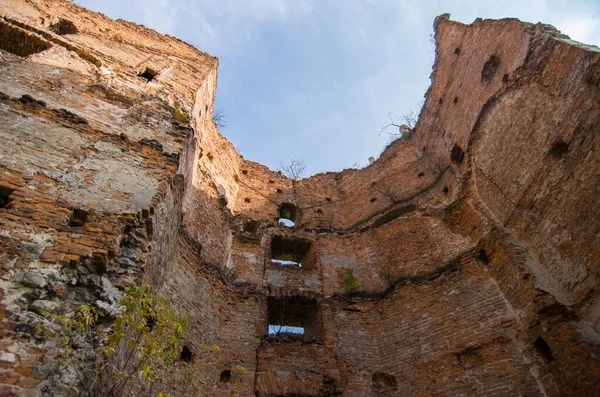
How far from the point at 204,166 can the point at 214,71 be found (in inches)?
131

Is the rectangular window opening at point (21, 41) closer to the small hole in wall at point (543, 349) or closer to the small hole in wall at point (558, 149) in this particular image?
the small hole in wall at point (558, 149)

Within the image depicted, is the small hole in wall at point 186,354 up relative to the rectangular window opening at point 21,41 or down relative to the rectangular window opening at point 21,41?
down

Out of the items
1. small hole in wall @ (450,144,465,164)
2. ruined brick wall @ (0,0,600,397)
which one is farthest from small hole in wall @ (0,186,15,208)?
small hole in wall @ (450,144,465,164)

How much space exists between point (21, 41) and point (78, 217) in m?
6.01

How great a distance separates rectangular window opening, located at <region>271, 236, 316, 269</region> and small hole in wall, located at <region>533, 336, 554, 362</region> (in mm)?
6050

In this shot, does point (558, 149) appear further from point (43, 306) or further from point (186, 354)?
point (43, 306)

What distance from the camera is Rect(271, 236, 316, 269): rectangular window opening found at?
12.2m

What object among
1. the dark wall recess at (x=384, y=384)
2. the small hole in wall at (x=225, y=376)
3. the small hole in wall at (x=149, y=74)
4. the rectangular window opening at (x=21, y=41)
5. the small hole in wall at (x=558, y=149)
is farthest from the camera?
the small hole in wall at (x=149, y=74)

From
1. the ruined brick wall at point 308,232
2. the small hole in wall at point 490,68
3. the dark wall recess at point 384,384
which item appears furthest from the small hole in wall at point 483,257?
the small hole in wall at point 490,68

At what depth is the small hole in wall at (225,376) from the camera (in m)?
7.66

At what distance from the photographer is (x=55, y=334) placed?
3.49 meters

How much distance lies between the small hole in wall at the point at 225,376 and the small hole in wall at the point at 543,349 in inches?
213

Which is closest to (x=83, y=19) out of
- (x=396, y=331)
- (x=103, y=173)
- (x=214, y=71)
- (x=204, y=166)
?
(x=214, y=71)

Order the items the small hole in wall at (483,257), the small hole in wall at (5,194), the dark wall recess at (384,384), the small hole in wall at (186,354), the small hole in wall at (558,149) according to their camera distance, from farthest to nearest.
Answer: the small hole in wall at (483,257)
the dark wall recess at (384,384)
the small hole in wall at (558,149)
the small hole in wall at (186,354)
the small hole in wall at (5,194)
